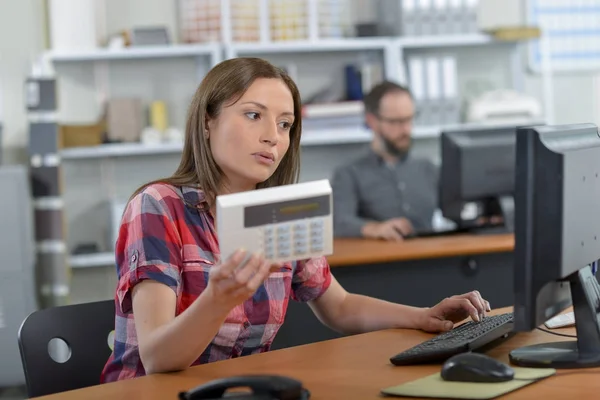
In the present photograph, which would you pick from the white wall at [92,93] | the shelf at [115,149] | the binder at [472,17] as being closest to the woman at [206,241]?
the shelf at [115,149]

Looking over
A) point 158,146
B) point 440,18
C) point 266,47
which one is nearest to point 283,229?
point 158,146

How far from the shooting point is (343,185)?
4453mm

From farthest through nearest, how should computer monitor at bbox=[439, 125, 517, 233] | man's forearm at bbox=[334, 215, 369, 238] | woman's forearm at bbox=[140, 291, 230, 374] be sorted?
man's forearm at bbox=[334, 215, 369, 238]
computer monitor at bbox=[439, 125, 517, 233]
woman's forearm at bbox=[140, 291, 230, 374]

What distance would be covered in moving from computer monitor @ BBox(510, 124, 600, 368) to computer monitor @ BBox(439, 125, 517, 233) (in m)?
2.10

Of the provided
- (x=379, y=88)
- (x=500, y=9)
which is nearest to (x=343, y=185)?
(x=379, y=88)

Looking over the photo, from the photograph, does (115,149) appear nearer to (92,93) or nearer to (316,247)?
(92,93)

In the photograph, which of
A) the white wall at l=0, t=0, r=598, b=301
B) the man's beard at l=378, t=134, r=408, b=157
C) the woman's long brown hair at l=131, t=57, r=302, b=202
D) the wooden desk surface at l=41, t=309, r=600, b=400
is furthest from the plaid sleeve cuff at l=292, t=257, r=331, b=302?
the white wall at l=0, t=0, r=598, b=301

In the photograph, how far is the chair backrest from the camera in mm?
1764

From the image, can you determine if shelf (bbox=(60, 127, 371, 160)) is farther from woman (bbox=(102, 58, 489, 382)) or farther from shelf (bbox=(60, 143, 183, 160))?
woman (bbox=(102, 58, 489, 382))

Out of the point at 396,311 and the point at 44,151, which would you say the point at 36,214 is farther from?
the point at 396,311

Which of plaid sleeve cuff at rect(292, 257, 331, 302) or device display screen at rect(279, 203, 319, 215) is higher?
device display screen at rect(279, 203, 319, 215)

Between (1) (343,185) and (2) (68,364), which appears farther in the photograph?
(1) (343,185)

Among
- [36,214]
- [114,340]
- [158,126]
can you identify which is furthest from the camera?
[158,126]

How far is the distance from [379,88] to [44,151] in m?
1.59
